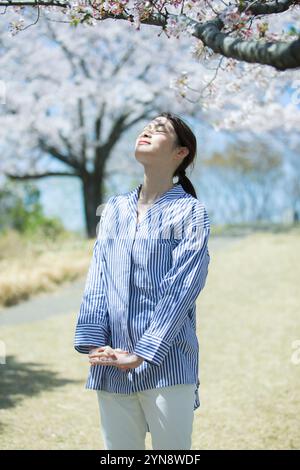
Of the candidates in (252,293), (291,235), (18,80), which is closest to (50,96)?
(18,80)

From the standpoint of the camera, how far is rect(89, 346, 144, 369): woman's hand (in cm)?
219

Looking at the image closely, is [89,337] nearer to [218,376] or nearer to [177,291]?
[177,291]

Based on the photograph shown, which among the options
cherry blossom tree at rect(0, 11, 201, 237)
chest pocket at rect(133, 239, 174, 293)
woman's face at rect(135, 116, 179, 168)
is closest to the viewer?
chest pocket at rect(133, 239, 174, 293)

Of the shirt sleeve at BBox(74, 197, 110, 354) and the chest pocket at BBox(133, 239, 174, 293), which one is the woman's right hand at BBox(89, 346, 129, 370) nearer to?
the shirt sleeve at BBox(74, 197, 110, 354)

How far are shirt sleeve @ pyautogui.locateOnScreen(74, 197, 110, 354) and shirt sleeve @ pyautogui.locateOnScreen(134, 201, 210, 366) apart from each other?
166mm

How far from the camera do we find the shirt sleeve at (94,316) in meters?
2.29

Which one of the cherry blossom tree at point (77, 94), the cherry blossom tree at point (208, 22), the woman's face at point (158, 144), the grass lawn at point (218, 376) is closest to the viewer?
the cherry blossom tree at point (208, 22)

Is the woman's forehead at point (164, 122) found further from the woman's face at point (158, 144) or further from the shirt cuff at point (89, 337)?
the shirt cuff at point (89, 337)

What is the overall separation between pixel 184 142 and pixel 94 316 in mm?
728

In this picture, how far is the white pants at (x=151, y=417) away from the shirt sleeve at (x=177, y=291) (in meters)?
0.14

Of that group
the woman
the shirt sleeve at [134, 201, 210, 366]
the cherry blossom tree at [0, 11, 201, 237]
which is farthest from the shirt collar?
the cherry blossom tree at [0, 11, 201, 237]

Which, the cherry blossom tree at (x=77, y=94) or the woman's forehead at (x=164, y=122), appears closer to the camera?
the woman's forehead at (x=164, y=122)

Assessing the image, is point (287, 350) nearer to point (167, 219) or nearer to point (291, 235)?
point (167, 219)

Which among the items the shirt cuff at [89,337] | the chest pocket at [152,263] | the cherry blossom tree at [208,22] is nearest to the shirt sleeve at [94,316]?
the shirt cuff at [89,337]
